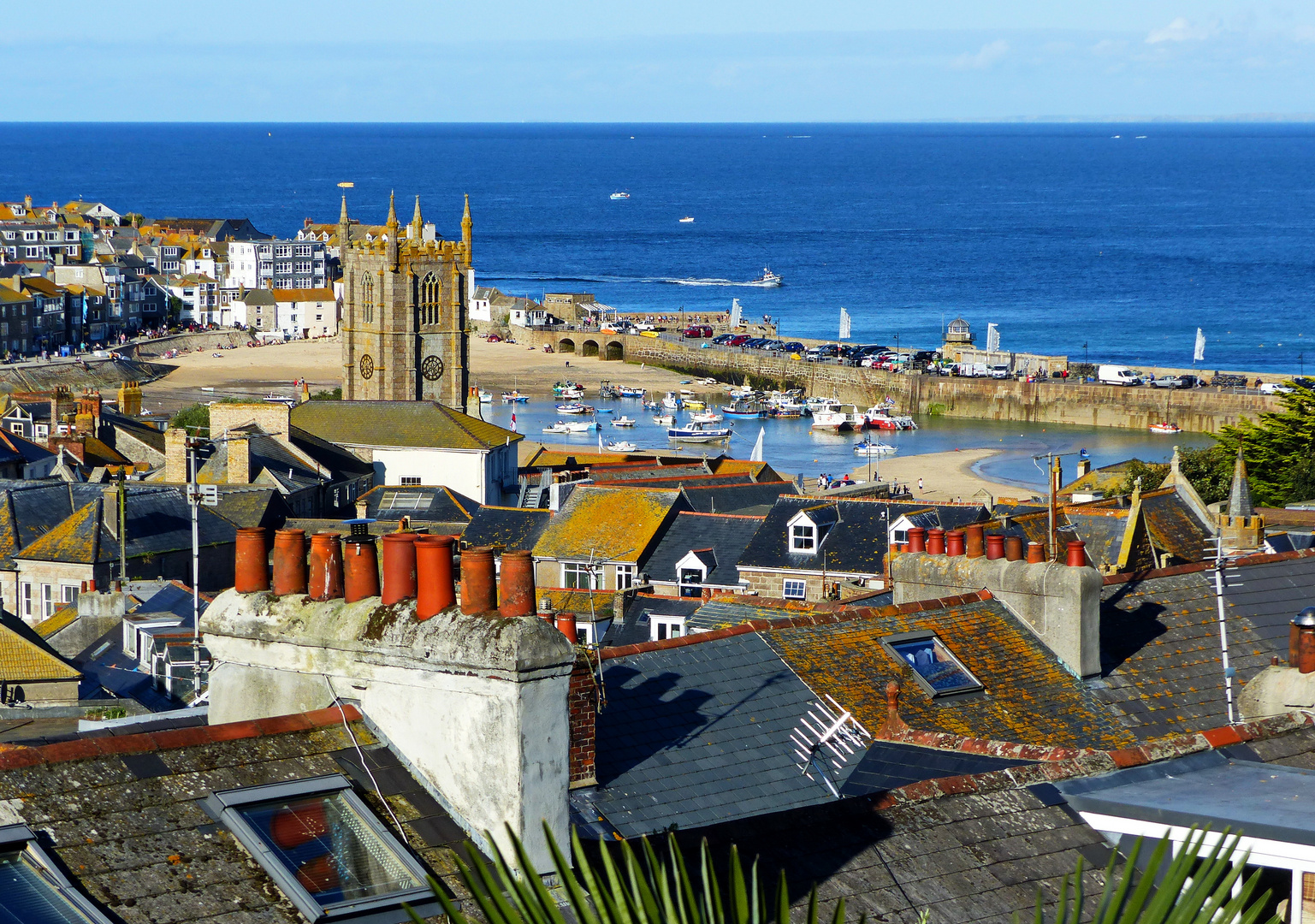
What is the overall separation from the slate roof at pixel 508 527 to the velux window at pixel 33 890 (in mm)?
39307

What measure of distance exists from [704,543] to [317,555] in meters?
35.3

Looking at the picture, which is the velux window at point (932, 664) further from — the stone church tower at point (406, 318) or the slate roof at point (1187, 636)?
the stone church tower at point (406, 318)

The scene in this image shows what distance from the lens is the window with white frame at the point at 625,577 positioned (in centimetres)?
4300

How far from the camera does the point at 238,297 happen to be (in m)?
166

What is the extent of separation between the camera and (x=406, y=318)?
273ft

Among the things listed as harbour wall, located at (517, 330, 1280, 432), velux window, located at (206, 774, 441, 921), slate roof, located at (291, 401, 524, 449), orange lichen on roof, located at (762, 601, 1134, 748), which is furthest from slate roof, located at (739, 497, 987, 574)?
harbour wall, located at (517, 330, 1280, 432)

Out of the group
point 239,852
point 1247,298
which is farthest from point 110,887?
point 1247,298

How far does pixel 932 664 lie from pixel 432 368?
69.6 metres

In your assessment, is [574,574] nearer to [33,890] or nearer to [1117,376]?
[33,890]

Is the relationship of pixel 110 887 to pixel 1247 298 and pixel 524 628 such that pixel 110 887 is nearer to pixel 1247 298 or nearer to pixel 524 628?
pixel 524 628

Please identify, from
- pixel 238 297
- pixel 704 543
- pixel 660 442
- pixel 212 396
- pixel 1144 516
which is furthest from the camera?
pixel 238 297

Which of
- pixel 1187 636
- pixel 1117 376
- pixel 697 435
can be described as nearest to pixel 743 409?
pixel 697 435

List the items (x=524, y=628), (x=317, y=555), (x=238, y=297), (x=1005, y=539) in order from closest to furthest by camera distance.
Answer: (x=524, y=628) < (x=317, y=555) < (x=1005, y=539) < (x=238, y=297)

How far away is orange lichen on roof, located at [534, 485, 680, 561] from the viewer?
144 feet
